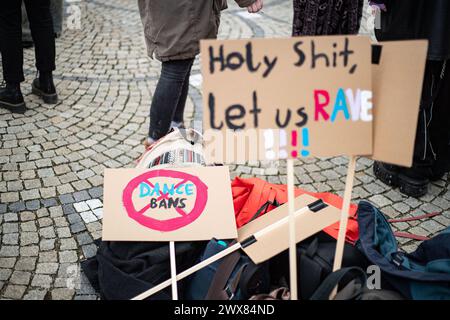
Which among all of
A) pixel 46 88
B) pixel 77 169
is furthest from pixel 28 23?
pixel 77 169

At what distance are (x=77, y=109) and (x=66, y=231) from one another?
1.64m

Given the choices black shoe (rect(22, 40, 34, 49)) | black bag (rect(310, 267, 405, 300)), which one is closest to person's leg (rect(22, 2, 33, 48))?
black shoe (rect(22, 40, 34, 49))

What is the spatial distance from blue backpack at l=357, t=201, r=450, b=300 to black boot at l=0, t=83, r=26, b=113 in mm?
2998

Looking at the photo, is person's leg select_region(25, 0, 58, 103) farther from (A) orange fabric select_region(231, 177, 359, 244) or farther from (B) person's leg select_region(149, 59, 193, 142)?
(A) orange fabric select_region(231, 177, 359, 244)

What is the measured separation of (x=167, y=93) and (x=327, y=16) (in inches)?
45.1

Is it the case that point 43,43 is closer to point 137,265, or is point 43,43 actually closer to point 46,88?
point 46,88

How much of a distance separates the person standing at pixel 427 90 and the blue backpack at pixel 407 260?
1.02 metres

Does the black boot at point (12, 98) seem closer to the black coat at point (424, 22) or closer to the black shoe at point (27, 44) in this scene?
the black shoe at point (27, 44)

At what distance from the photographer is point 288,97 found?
1.56 m

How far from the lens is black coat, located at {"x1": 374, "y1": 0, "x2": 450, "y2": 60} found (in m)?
2.31

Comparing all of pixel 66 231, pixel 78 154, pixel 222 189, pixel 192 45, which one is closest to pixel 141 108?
pixel 78 154

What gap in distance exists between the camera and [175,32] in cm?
258

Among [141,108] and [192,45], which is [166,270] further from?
[141,108]

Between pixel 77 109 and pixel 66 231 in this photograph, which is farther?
pixel 77 109
